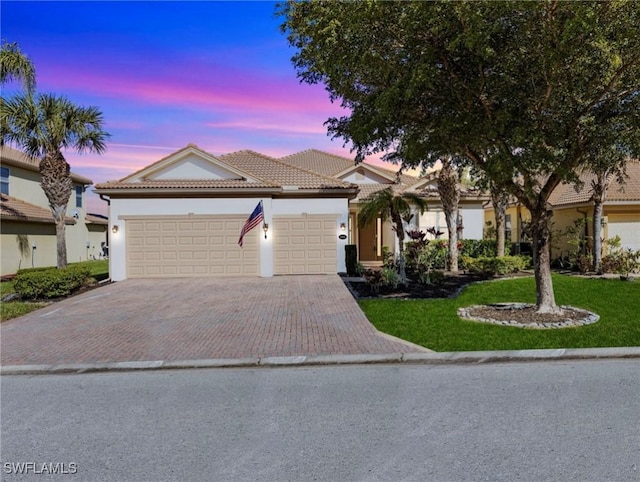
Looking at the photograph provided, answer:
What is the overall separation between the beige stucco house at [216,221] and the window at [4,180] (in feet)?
28.9

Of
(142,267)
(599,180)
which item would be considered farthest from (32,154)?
(599,180)

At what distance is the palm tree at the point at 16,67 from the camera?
49.8 ft

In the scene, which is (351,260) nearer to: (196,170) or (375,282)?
(375,282)

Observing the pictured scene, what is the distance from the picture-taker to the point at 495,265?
17.5 metres

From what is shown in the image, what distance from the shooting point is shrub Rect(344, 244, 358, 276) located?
57.8 feet

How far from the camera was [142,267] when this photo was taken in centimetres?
1739

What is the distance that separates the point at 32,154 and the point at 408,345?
15042mm

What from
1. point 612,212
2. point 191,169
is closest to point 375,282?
Answer: point 191,169

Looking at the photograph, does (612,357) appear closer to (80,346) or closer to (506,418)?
(506,418)

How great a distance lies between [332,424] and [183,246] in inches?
556

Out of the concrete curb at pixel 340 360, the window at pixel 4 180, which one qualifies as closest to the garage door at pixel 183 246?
the window at pixel 4 180

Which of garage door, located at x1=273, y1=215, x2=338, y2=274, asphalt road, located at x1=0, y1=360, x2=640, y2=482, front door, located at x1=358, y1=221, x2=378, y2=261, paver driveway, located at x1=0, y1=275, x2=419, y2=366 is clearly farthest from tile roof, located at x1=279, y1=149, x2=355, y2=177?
asphalt road, located at x1=0, y1=360, x2=640, y2=482

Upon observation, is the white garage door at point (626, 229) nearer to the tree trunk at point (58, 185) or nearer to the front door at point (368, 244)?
the front door at point (368, 244)

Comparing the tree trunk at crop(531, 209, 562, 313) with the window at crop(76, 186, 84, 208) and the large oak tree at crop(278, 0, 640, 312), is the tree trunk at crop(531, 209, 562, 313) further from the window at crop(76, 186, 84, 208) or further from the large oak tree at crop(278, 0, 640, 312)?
A: the window at crop(76, 186, 84, 208)
